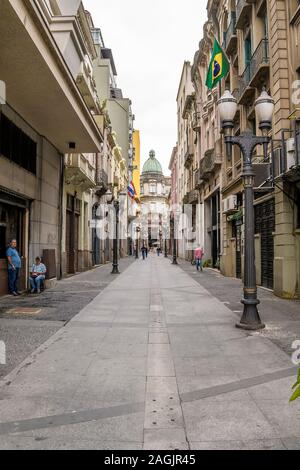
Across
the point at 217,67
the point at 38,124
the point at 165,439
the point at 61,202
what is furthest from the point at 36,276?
the point at 217,67

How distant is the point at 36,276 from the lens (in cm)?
1265

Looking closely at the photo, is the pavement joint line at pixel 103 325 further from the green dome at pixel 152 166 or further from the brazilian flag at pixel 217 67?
the green dome at pixel 152 166

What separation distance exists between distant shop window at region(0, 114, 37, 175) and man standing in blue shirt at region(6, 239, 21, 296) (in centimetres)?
253

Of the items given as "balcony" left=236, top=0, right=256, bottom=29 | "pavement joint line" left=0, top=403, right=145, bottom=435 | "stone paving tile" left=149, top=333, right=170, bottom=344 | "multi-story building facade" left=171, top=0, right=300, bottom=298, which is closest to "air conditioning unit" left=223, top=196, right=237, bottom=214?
"multi-story building facade" left=171, top=0, right=300, bottom=298

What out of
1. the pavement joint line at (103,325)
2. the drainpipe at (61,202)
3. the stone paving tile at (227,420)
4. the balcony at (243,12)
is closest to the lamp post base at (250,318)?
the pavement joint line at (103,325)

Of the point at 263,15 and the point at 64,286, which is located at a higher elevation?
the point at 263,15

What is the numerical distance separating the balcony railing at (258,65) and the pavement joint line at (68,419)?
12257mm

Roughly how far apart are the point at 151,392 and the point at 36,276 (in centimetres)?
906

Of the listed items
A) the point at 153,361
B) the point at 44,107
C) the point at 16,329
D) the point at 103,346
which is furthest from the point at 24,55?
the point at 153,361

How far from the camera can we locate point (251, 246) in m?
7.54

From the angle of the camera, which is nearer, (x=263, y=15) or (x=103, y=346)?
(x=103, y=346)

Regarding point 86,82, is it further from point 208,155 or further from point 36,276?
point 36,276
